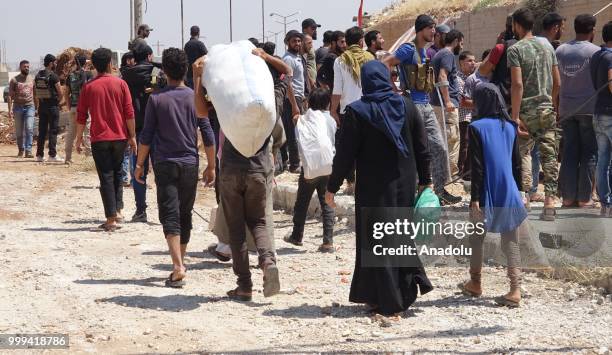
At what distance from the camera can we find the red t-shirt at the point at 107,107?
30.9ft

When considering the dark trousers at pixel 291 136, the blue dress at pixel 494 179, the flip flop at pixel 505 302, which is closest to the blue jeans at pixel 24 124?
the dark trousers at pixel 291 136

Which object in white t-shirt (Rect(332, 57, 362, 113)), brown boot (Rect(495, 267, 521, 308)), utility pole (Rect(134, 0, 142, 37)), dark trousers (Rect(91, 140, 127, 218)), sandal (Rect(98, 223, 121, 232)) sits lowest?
sandal (Rect(98, 223, 121, 232))

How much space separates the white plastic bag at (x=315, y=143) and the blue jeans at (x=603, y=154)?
7.94ft

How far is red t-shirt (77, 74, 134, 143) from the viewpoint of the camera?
9.41 m

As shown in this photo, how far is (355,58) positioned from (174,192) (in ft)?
11.1

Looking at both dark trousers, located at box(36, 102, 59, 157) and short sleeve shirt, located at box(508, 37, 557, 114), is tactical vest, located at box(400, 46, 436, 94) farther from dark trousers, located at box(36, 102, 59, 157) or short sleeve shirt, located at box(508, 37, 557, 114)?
dark trousers, located at box(36, 102, 59, 157)

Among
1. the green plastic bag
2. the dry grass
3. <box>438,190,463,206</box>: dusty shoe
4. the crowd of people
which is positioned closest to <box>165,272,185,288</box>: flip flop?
the crowd of people

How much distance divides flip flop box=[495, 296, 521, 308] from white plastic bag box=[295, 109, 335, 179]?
2323mm

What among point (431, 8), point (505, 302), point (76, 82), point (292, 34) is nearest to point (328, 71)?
point (292, 34)

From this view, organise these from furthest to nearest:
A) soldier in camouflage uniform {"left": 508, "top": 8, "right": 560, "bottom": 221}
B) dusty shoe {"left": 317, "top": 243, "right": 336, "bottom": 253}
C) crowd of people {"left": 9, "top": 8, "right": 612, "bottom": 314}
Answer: dusty shoe {"left": 317, "top": 243, "right": 336, "bottom": 253} < soldier in camouflage uniform {"left": 508, "top": 8, "right": 560, "bottom": 221} < crowd of people {"left": 9, "top": 8, "right": 612, "bottom": 314}

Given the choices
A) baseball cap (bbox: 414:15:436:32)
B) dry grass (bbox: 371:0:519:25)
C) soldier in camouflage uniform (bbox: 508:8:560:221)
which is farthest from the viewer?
dry grass (bbox: 371:0:519:25)

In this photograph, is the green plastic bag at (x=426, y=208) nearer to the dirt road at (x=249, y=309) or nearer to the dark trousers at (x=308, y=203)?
the dirt road at (x=249, y=309)

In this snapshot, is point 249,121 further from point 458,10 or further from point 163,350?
point 458,10

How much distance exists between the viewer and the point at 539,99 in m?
8.23
